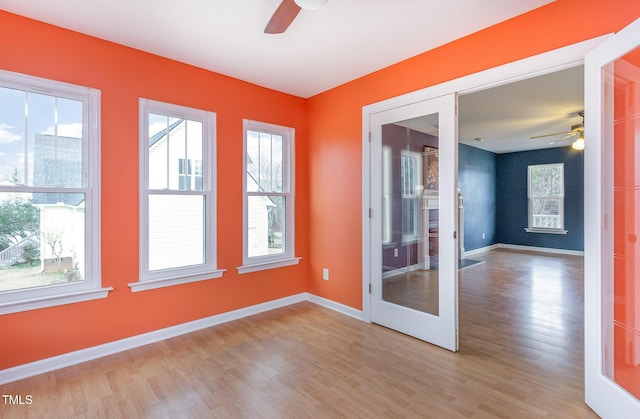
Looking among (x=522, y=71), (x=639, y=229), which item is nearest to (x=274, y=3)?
(x=522, y=71)

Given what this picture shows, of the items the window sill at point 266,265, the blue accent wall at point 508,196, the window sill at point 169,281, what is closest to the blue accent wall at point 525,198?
the blue accent wall at point 508,196

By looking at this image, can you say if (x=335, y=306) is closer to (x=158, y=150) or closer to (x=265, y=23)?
(x=158, y=150)

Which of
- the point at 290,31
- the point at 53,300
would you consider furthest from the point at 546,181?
the point at 53,300

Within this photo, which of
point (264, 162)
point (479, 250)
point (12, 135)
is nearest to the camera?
point (12, 135)

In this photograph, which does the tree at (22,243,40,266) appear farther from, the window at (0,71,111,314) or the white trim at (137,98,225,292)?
the white trim at (137,98,225,292)

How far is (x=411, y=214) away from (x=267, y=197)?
1.72 meters

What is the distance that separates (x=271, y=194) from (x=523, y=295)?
3644 millimetres

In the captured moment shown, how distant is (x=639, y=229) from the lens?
1.68m

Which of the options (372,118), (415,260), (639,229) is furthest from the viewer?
(372,118)

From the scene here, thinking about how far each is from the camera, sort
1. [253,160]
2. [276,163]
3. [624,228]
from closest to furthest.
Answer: [624,228], [253,160], [276,163]

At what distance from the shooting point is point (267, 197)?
12.1ft

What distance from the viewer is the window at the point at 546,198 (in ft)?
23.9

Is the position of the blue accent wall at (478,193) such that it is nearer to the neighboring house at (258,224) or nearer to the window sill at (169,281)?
the neighboring house at (258,224)

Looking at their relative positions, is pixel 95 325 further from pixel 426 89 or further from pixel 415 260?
pixel 426 89
